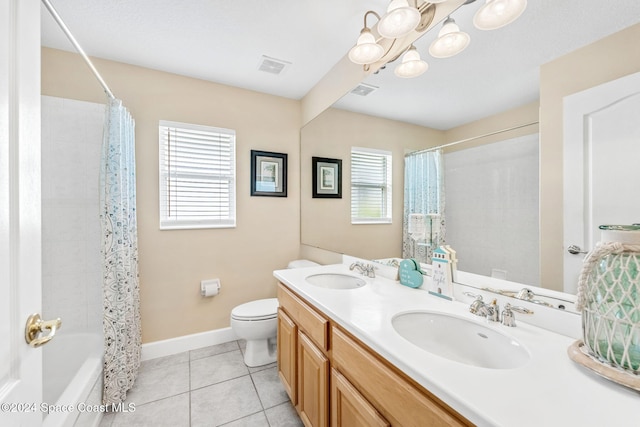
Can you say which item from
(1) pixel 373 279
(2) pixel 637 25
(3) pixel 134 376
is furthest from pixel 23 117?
(3) pixel 134 376

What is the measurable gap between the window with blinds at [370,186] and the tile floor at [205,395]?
1402 millimetres

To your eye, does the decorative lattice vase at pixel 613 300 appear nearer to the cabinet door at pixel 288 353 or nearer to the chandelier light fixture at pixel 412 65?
the chandelier light fixture at pixel 412 65

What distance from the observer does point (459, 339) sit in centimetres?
103

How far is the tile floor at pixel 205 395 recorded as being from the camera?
60.6 inches

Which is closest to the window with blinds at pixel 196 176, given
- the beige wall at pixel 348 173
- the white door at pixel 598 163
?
the beige wall at pixel 348 173

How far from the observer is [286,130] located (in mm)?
2775

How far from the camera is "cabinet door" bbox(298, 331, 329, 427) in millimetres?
1157

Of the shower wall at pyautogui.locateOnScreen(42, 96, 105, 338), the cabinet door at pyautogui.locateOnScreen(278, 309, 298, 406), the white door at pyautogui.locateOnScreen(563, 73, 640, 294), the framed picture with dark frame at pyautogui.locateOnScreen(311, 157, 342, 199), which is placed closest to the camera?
the white door at pyautogui.locateOnScreen(563, 73, 640, 294)

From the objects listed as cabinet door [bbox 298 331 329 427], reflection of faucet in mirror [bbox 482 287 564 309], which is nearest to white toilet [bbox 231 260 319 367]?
cabinet door [bbox 298 331 329 427]

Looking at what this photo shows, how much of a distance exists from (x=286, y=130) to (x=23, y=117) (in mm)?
2250

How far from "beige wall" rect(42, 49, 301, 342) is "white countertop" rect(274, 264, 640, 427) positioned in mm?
1799

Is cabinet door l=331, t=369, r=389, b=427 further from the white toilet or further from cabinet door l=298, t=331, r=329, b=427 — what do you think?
the white toilet

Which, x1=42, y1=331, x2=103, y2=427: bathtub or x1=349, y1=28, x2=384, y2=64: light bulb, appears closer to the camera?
x1=42, y1=331, x2=103, y2=427: bathtub

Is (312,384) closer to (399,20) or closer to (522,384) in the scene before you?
(522,384)
